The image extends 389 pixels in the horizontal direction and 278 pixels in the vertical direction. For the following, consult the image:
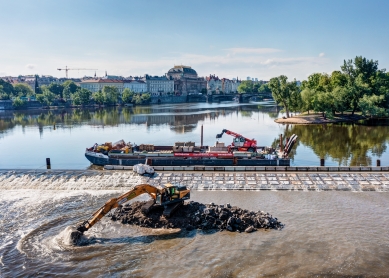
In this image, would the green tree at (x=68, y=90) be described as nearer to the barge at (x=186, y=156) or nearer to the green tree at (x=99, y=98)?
the green tree at (x=99, y=98)

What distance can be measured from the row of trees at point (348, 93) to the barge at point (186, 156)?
4089 centimetres

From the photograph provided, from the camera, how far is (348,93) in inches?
2808

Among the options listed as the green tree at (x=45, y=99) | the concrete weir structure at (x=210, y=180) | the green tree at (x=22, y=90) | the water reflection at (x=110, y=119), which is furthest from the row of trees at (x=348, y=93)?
the green tree at (x=22, y=90)

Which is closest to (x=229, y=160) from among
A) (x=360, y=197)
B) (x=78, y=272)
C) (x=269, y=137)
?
(x=360, y=197)

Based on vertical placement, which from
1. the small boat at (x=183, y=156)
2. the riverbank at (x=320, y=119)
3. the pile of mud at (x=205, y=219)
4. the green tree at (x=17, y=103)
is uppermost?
the green tree at (x=17, y=103)

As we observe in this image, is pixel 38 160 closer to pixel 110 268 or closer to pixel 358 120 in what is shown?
pixel 110 268

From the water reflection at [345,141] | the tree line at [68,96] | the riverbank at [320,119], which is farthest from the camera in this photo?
the tree line at [68,96]

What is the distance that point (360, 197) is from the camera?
78.3 ft

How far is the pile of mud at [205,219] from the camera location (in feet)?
62.4

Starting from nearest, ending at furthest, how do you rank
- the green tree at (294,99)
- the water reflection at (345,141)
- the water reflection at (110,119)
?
the water reflection at (345,141)
the water reflection at (110,119)
the green tree at (294,99)

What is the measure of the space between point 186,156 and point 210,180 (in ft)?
21.2

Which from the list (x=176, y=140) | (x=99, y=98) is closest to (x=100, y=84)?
(x=99, y=98)

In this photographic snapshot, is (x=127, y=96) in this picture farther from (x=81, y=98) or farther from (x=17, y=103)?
(x=17, y=103)

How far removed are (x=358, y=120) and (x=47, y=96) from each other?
10232 cm
